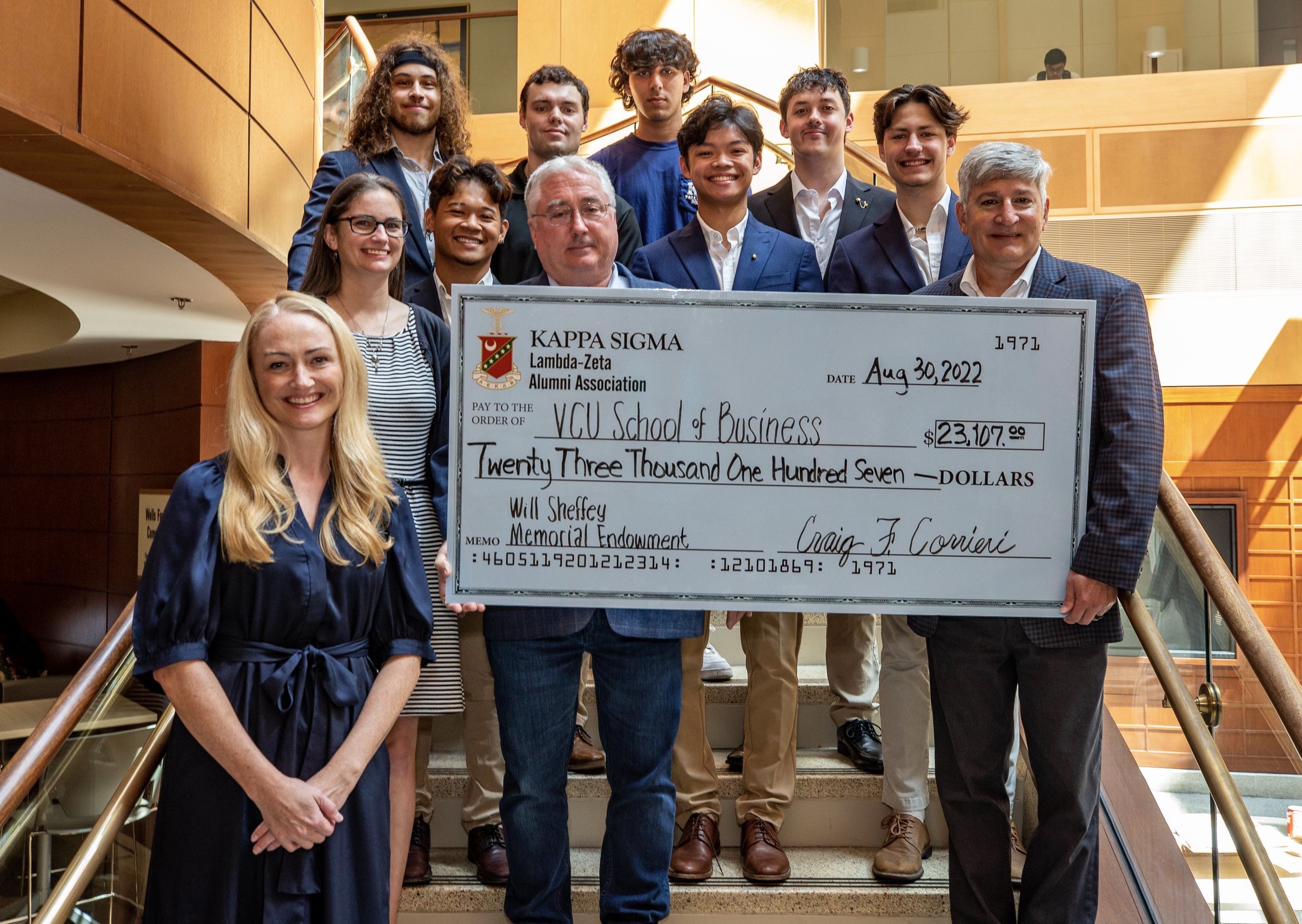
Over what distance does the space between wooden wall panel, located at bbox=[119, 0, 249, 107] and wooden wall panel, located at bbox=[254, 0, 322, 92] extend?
1.12 feet

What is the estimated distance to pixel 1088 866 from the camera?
2.06 metres

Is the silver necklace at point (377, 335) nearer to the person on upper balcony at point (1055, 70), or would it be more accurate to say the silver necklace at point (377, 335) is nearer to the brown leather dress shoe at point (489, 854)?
the brown leather dress shoe at point (489, 854)

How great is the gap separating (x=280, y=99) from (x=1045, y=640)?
5149 mm

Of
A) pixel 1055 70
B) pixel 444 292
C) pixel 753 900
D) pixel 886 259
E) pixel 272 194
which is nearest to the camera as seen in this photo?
pixel 753 900

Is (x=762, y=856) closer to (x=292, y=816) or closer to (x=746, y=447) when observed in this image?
(x=746, y=447)

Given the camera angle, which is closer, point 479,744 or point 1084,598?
point 1084,598

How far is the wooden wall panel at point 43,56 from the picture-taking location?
3180 millimetres

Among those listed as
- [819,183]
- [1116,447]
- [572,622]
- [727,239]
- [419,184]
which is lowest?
[572,622]

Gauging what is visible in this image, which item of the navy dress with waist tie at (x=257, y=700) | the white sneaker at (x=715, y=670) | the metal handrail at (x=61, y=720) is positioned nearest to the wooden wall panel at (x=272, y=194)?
the white sneaker at (x=715, y=670)

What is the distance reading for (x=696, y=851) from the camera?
2.53m

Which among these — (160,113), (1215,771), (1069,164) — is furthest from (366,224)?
(1069,164)

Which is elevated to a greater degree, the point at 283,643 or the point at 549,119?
the point at 549,119

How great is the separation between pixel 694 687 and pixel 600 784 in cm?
44

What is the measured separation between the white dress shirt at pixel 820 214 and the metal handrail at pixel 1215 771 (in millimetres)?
1454
